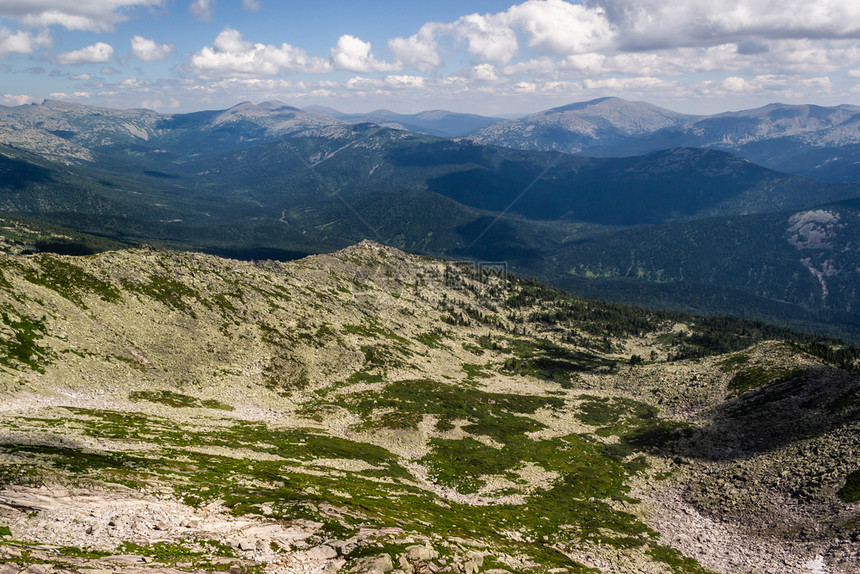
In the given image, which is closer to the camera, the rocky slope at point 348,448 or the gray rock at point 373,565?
the gray rock at point 373,565

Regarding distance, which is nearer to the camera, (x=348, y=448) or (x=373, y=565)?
(x=373, y=565)

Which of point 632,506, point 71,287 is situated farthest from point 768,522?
point 71,287

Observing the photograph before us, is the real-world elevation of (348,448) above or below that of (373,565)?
below

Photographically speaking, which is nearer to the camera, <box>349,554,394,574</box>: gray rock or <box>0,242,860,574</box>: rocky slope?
<box>349,554,394,574</box>: gray rock

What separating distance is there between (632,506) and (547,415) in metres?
51.7

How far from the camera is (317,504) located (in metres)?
48.1

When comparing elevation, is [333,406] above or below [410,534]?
below

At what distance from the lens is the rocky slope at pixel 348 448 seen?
4003 cm

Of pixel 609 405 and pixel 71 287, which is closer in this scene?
pixel 71 287

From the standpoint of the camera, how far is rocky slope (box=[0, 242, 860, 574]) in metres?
40.0

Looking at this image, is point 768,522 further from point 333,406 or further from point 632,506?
point 333,406

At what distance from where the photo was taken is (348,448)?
85375 millimetres

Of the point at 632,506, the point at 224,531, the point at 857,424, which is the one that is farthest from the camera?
the point at 857,424

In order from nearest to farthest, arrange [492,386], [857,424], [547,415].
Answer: [857,424] < [547,415] < [492,386]
